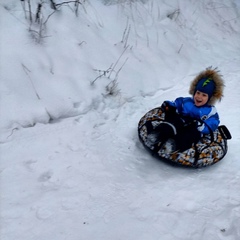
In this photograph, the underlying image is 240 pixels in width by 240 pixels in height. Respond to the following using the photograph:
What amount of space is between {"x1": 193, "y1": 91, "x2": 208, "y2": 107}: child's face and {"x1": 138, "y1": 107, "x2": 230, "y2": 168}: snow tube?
39 cm

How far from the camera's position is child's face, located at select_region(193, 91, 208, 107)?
3260 millimetres

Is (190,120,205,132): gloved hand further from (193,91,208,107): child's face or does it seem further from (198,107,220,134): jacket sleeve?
(193,91,208,107): child's face

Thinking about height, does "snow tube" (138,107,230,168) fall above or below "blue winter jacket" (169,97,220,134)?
below

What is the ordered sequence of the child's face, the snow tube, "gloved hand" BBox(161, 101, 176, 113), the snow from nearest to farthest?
1. the snow
2. the snow tube
3. the child's face
4. "gloved hand" BBox(161, 101, 176, 113)

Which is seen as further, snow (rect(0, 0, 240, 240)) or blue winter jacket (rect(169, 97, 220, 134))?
blue winter jacket (rect(169, 97, 220, 134))

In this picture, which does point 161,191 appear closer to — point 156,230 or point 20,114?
point 156,230

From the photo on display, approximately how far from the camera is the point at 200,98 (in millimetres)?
3275

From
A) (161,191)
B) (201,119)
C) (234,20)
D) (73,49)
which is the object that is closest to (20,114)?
(73,49)

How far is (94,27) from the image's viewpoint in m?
4.64

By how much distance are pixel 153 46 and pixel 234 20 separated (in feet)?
9.67

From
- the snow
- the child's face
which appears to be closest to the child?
the child's face

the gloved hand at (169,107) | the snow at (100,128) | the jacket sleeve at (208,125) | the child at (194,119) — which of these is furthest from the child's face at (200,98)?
the snow at (100,128)

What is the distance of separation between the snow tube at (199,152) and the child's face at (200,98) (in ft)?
1.29

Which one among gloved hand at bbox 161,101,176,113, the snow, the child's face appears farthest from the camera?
gloved hand at bbox 161,101,176,113
